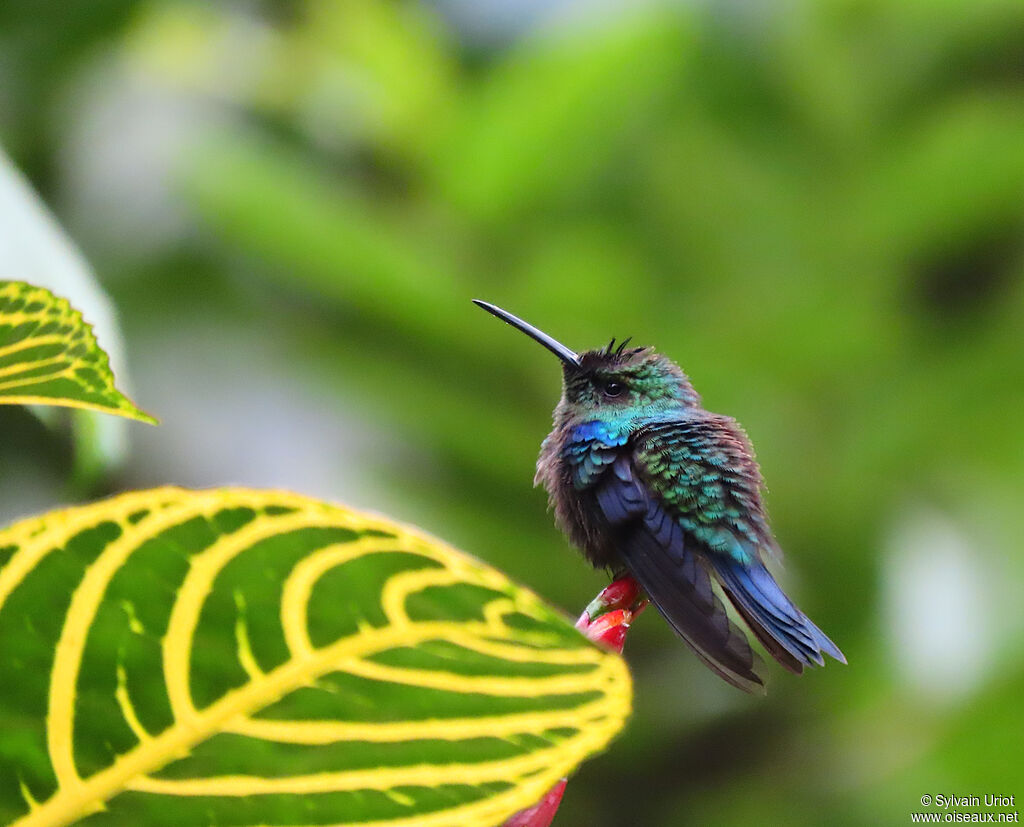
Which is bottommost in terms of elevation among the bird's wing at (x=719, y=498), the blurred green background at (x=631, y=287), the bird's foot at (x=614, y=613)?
the bird's foot at (x=614, y=613)

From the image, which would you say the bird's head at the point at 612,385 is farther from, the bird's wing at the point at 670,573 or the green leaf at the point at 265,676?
the green leaf at the point at 265,676

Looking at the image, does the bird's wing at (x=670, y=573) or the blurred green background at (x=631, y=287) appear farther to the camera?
the blurred green background at (x=631, y=287)

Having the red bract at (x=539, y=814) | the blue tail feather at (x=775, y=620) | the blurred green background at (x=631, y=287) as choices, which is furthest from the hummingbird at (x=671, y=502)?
the blurred green background at (x=631, y=287)

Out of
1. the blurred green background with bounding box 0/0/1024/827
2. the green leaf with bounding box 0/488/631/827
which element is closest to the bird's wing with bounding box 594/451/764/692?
the green leaf with bounding box 0/488/631/827

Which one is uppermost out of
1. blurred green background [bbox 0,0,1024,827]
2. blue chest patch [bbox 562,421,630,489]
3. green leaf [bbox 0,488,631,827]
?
blurred green background [bbox 0,0,1024,827]

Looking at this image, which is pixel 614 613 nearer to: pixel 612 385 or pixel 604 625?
pixel 604 625

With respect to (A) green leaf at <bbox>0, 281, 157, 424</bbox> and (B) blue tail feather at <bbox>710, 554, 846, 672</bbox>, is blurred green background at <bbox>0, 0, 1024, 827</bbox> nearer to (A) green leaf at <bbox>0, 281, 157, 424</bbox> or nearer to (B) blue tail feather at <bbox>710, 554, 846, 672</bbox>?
(B) blue tail feather at <bbox>710, 554, 846, 672</bbox>

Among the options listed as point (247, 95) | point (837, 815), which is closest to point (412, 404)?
point (247, 95)

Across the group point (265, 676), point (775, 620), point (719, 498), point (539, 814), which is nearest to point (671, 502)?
point (719, 498)
